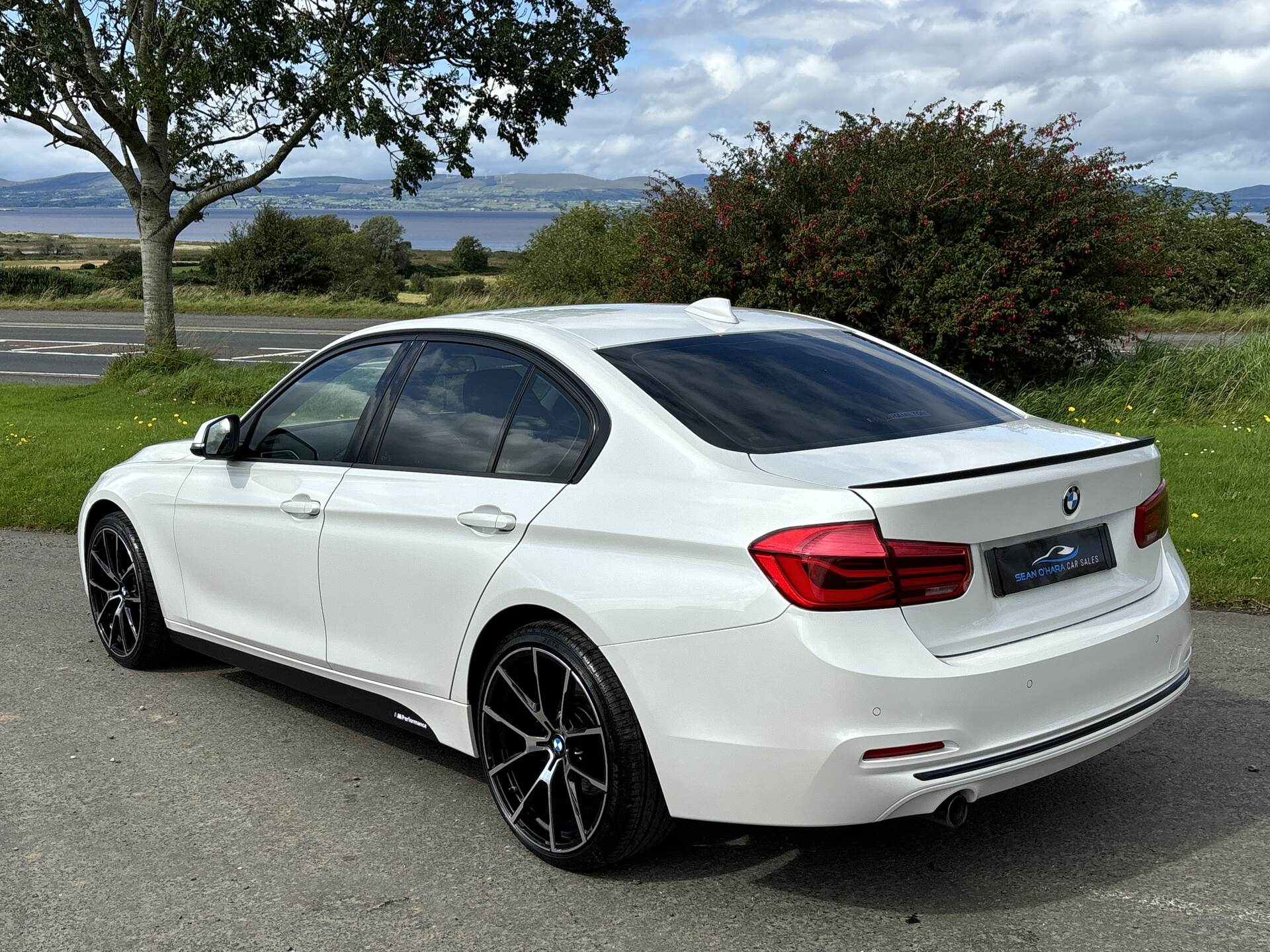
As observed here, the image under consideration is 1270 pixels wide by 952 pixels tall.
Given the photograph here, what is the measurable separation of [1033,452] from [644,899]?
168 centimetres

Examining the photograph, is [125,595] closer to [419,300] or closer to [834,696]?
[834,696]

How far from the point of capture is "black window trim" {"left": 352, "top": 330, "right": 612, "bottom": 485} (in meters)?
3.89

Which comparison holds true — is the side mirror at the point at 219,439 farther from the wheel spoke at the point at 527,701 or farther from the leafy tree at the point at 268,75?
the leafy tree at the point at 268,75

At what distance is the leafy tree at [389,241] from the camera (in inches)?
2571

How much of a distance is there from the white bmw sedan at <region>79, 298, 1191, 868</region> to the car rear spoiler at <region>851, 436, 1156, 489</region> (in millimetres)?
10

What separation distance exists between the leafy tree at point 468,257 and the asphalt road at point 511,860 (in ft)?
246

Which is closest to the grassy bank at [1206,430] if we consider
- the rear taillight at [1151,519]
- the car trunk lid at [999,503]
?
the rear taillight at [1151,519]

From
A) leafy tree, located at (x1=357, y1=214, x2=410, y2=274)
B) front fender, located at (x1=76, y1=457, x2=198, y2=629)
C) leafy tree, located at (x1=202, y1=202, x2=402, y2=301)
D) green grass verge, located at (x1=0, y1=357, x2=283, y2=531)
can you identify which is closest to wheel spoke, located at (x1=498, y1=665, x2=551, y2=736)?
front fender, located at (x1=76, y1=457, x2=198, y2=629)

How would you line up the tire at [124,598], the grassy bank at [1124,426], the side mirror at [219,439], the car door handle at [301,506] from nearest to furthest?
the car door handle at [301,506], the side mirror at [219,439], the tire at [124,598], the grassy bank at [1124,426]

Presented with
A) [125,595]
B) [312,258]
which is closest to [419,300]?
[312,258]

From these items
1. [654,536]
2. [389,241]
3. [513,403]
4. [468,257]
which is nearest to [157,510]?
[513,403]

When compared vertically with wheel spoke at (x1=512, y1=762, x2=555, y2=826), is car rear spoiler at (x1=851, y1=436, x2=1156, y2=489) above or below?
above

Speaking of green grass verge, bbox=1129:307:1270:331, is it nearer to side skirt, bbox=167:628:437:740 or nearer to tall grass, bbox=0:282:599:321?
tall grass, bbox=0:282:599:321

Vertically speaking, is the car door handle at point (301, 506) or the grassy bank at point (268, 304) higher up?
the car door handle at point (301, 506)
